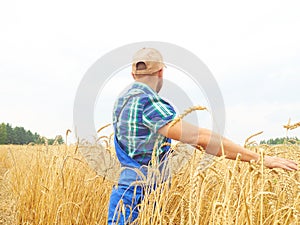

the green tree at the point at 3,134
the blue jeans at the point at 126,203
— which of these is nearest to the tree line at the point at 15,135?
the green tree at the point at 3,134

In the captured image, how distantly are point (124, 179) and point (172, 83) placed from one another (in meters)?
0.63

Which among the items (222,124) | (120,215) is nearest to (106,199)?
(120,215)

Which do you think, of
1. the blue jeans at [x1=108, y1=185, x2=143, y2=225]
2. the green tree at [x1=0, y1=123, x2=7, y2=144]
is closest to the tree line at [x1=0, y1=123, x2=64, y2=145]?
the green tree at [x1=0, y1=123, x2=7, y2=144]

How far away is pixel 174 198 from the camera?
202 cm

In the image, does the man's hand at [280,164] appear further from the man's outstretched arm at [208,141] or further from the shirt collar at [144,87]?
the shirt collar at [144,87]

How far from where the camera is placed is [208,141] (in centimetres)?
157

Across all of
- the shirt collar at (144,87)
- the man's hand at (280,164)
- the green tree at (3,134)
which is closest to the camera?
the man's hand at (280,164)

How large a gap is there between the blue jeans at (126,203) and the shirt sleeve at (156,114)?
30cm

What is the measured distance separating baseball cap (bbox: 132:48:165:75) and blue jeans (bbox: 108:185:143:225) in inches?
20.2

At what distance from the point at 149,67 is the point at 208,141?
409mm

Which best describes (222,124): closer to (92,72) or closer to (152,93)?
(152,93)

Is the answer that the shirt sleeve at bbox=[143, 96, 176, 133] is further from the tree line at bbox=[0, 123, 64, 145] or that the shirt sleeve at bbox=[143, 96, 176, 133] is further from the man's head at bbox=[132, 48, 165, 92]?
the tree line at bbox=[0, 123, 64, 145]

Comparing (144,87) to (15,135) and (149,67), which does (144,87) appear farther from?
(15,135)

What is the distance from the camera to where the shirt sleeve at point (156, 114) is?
1561 millimetres
